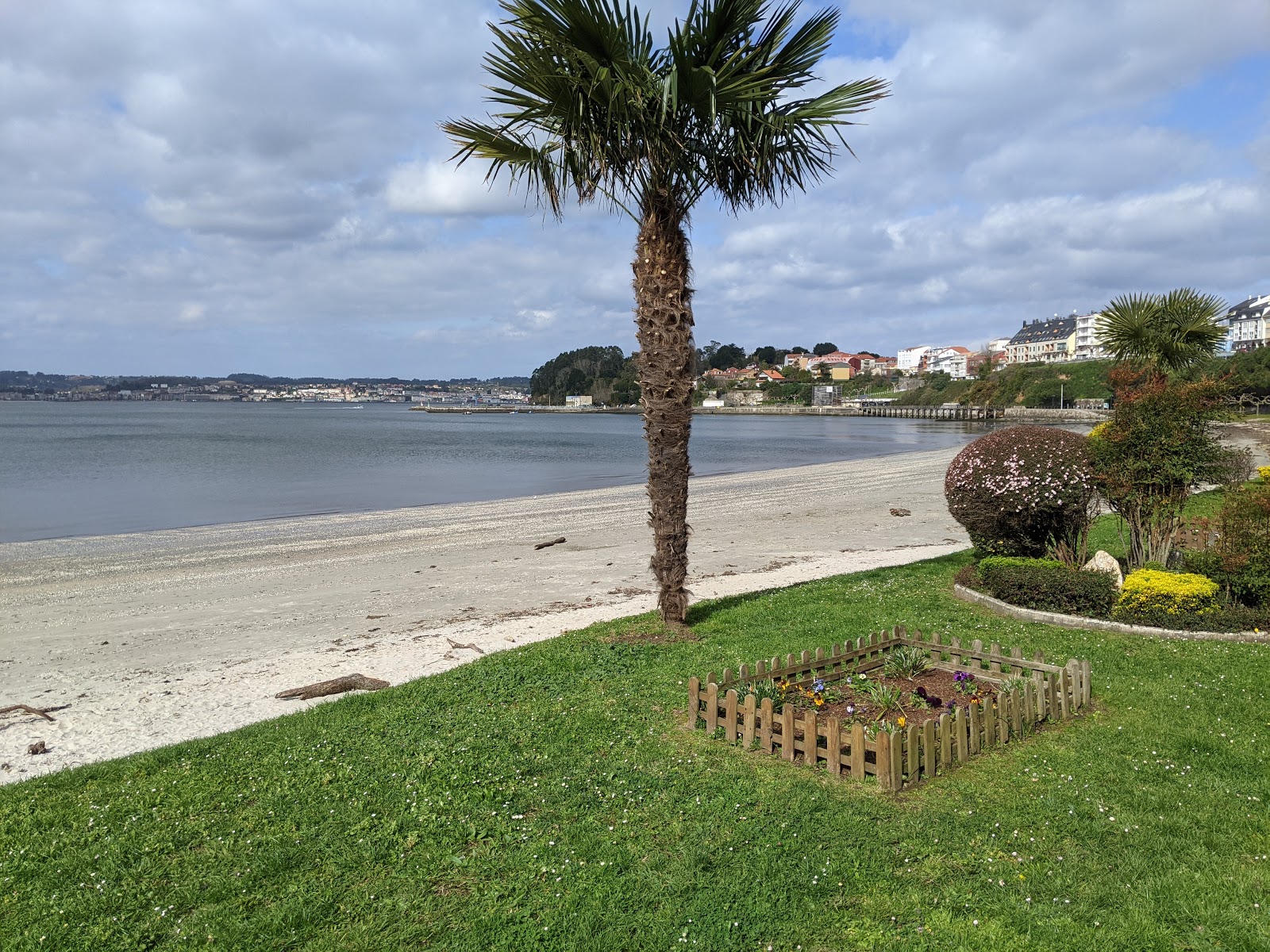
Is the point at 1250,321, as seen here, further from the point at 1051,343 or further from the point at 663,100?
the point at 663,100

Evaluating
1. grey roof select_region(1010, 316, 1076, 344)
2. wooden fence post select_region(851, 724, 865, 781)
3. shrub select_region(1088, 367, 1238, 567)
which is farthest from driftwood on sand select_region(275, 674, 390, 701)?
grey roof select_region(1010, 316, 1076, 344)

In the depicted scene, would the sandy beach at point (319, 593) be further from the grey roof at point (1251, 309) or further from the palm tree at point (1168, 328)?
the grey roof at point (1251, 309)

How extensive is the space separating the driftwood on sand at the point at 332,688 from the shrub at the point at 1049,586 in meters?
7.77

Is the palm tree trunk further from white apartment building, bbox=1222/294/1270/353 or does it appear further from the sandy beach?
white apartment building, bbox=1222/294/1270/353

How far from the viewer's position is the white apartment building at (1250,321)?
13288 cm

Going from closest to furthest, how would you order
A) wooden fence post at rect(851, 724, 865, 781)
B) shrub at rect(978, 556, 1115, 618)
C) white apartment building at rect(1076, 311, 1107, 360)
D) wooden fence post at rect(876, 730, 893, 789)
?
wooden fence post at rect(876, 730, 893, 789) < wooden fence post at rect(851, 724, 865, 781) < shrub at rect(978, 556, 1115, 618) < white apartment building at rect(1076, 311, 1107, 360)

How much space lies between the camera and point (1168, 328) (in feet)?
66.1

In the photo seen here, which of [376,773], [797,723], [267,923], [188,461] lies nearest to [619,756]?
[797,723]

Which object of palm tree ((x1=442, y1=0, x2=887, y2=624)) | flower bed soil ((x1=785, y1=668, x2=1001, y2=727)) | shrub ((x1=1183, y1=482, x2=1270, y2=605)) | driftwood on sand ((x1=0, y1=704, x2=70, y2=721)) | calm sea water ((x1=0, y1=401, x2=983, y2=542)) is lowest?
calm sea water ((x1=0, y1=401, x2=983, y2=542))

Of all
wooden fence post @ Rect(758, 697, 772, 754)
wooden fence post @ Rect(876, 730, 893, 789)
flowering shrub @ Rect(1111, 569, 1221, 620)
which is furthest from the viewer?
flowering shrub @ Rect(1111, 569, 1221, 620)

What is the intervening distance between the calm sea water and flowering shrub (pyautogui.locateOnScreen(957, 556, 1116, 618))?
25.0 metres

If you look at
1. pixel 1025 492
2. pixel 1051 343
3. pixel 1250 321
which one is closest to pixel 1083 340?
pixel 1051 343

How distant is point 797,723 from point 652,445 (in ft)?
13.8

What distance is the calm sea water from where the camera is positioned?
31.9m
